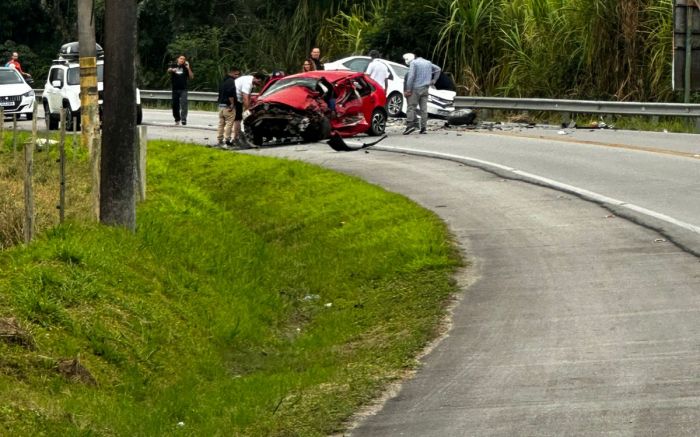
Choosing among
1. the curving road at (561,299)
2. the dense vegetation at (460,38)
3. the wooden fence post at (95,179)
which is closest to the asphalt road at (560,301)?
the curving road at (561,299)

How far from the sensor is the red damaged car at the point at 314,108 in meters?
26.5

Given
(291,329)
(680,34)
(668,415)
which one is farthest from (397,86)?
(668,415)

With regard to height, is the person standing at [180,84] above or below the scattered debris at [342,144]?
above

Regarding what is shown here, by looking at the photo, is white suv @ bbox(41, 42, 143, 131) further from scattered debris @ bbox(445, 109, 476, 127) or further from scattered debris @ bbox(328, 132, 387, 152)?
scattered debris @ bbox(328, 132, 387, 152)

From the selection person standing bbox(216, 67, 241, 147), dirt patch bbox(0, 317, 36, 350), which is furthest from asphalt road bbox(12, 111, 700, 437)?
person standing bbox(216, 67, 241, 147)

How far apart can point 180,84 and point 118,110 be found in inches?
707

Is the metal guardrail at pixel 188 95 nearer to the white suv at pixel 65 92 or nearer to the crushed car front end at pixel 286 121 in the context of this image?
the white suv at pixel 65 92

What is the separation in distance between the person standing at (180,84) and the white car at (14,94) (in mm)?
4212

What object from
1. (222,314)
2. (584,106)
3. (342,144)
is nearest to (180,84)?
(342,144)

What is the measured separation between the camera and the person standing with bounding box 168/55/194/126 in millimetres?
32250

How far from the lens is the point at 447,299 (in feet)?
39.8

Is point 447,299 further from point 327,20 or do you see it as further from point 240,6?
point 240,6

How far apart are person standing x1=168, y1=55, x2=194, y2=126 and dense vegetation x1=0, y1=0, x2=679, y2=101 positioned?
7.58m

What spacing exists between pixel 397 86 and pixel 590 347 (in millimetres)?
23450
